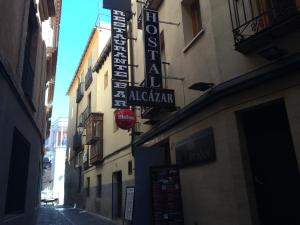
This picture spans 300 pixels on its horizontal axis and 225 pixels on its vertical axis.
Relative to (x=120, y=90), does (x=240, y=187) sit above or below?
below

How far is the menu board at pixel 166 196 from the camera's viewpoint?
26.5ft

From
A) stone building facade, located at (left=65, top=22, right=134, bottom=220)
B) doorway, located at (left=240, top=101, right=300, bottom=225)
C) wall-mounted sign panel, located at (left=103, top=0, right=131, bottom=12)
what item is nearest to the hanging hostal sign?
doorway, located at (left=240, top=101, right=300, bottom=225)

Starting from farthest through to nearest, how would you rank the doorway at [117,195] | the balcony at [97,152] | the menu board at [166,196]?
the balcony at [97,152] < the doorway at [117,195] < the menu board at [166,196]

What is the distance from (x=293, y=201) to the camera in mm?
6230

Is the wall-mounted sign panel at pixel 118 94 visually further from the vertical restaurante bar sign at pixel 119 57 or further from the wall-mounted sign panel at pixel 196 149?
the wall-mounted sign panel at pixel 196 149

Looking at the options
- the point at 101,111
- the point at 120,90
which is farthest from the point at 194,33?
the point at 101,111

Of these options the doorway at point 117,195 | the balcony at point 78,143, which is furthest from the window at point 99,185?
the balcony at point 78,143

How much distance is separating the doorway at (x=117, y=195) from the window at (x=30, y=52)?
7.29 m

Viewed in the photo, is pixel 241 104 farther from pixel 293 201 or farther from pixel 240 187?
pixel 293 201

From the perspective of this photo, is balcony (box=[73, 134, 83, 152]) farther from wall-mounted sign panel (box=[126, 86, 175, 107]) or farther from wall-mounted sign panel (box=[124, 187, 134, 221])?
wall-mounted sign panel (box=[126, 86, 175, 107])

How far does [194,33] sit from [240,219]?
16.6 feet

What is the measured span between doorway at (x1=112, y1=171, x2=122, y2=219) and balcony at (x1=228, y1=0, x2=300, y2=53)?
10324mm

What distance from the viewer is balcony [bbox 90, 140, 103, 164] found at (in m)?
18.6

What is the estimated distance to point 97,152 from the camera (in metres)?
19.0
